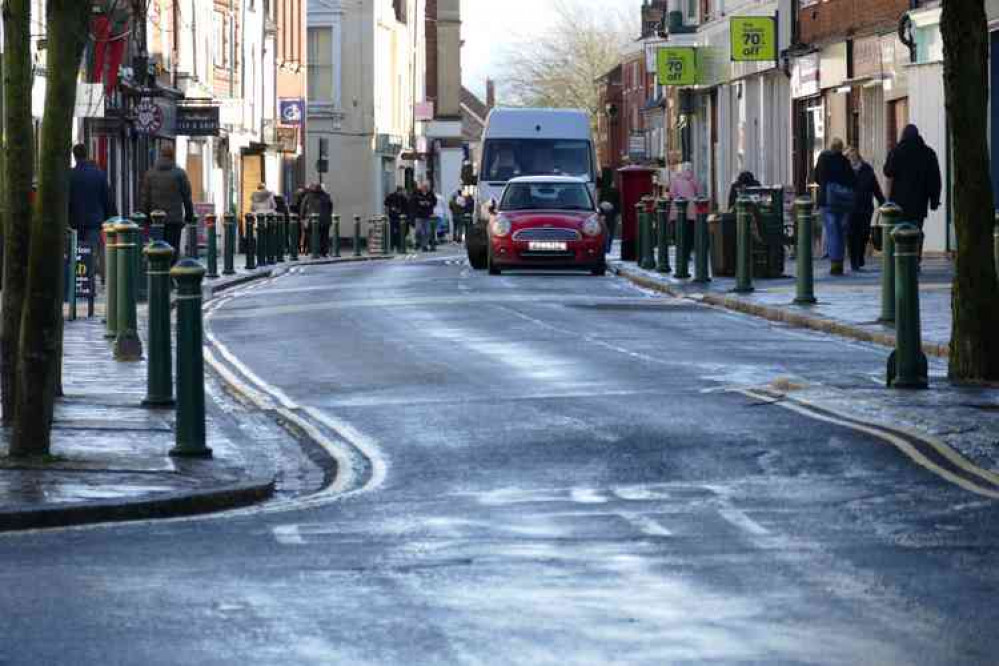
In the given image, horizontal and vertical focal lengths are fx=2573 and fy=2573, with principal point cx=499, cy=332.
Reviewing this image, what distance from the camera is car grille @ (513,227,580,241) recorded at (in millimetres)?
38938

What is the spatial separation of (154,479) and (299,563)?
2.79 m

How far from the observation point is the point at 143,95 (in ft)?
176

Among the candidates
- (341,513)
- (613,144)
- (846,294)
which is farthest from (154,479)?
(613,144)

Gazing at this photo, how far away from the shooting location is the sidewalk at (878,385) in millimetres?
13023

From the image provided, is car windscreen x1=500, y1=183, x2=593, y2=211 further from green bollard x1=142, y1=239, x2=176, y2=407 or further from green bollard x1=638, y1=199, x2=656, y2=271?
green bollard x1=142, y1=239, x2=176, y2=407

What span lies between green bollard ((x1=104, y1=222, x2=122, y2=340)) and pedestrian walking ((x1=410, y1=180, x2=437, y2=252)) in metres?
43.7

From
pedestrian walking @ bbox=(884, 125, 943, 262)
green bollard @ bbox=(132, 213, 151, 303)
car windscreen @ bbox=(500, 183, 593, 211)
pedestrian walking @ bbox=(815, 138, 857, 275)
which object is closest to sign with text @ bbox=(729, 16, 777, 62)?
car windscreen @ bbox=(500, 183, 593, 211)

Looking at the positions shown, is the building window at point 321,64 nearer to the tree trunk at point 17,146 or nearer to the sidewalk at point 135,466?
the sidewalk at point 135,466

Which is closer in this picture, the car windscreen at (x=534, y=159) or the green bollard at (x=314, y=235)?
the car windscreen at (x=534, y=159)

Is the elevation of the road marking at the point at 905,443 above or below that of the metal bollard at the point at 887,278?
below

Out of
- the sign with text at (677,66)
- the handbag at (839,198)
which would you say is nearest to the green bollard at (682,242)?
the handbag at (839,198)

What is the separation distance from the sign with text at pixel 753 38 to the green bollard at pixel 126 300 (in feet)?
106

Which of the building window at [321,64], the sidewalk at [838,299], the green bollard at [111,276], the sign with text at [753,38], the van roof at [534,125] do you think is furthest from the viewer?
the building window at [321,64]

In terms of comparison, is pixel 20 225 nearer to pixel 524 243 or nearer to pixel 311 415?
pixel 311 415
